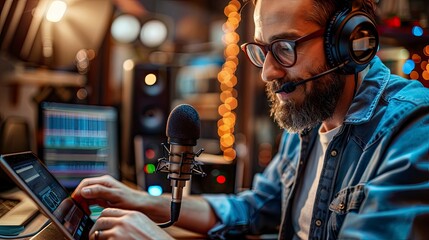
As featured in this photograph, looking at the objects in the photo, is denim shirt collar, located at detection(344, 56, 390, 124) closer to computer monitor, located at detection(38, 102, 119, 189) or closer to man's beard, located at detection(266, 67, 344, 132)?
man's beard, located at detection(266, 67, 344, 132)

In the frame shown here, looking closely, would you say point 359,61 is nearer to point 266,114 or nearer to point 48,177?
point 48,177

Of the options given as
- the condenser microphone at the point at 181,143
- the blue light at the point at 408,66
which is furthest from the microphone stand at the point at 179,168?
the blue light at the point at 408,66

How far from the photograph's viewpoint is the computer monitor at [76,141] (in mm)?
1761

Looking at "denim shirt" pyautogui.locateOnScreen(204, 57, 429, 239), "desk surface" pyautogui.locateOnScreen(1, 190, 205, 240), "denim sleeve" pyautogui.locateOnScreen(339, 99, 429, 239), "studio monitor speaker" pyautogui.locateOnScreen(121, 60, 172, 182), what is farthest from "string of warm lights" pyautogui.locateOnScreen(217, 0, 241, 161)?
"denim sleeve" pyautogui.locateOnScreen(339, 99, 429, 239)

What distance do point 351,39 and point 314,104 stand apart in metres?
0.19

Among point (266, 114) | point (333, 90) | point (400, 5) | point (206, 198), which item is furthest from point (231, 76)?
point (333, 90)

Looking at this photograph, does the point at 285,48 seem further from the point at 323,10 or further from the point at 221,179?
the point at 221,179

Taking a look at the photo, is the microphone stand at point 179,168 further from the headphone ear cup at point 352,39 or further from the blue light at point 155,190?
the blue light at point 155,190

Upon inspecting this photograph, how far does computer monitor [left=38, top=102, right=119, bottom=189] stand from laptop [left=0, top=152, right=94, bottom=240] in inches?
29.2

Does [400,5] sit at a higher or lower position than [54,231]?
higher

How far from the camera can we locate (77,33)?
2328 millimetres

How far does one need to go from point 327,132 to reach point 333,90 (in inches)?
5.4

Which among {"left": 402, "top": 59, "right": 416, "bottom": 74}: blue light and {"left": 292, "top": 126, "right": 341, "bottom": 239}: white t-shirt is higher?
{"left": 402, "top": 59, "right": 416, "bottom": 74}: blue light

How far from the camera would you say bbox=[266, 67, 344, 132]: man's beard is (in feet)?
3.67
